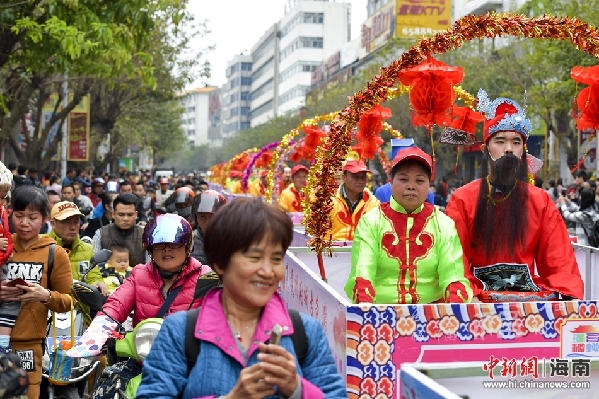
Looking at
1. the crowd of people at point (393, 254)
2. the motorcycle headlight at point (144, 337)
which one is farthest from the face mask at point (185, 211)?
the motorcycle headlight at point (144, 337)

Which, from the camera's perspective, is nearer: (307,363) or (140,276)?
(307,363)

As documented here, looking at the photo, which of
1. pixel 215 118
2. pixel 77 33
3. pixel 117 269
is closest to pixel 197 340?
pixel 117 269

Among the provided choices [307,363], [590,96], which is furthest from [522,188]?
[307,363]

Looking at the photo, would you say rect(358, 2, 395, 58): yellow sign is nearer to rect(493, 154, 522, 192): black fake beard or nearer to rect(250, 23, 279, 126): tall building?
rect(250, 23, 279, 126): tall building

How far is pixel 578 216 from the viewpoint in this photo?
15961 millimetres

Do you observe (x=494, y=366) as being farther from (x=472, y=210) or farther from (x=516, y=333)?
(x=472, y=210)

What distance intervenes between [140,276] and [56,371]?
5.86ft

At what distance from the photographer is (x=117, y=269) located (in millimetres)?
7723

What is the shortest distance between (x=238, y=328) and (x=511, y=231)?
3.52 meters

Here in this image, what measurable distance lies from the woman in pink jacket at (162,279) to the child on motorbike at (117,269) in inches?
80.7

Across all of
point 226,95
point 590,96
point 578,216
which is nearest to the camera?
point 590,96

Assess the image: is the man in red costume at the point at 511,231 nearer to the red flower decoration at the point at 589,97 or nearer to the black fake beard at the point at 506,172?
the black fake beard at the point at 506,172

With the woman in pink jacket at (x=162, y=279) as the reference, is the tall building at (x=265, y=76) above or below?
above

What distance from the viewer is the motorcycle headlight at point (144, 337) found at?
443cm
